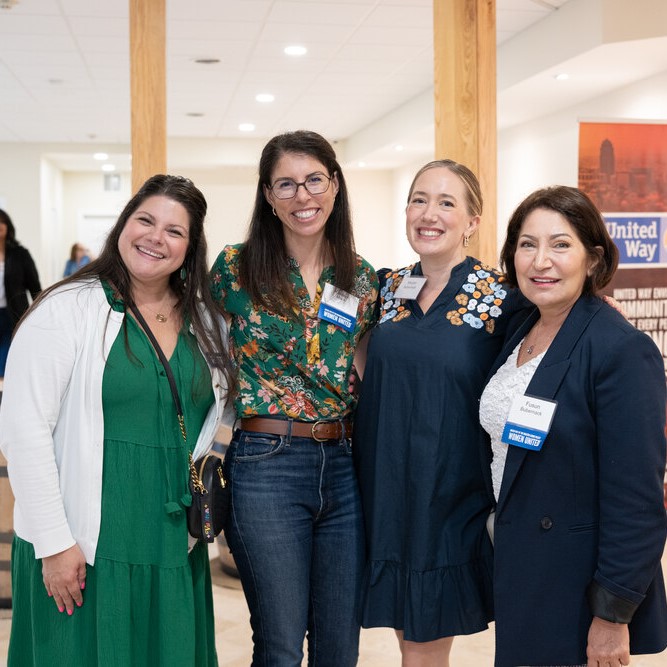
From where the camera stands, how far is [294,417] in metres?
1.94

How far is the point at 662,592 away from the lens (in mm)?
1656

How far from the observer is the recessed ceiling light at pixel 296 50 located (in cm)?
660

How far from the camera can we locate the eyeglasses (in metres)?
2.00

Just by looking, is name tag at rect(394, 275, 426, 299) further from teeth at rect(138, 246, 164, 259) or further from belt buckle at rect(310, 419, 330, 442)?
teeth at rect(138, 246, 164, 259)

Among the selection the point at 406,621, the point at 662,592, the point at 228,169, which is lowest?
the point at 406,621

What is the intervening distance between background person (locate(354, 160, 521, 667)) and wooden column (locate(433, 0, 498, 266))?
1.57 meters

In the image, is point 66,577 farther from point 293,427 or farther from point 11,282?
point 11,282

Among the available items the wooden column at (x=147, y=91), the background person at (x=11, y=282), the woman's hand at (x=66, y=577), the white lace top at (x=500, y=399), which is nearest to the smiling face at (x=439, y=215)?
the white lace top at (x=500, y=399)

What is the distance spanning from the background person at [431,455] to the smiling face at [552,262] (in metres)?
0.27

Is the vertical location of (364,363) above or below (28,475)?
above

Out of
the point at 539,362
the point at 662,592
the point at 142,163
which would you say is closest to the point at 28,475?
the point at 539,362

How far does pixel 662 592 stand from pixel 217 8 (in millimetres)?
5092

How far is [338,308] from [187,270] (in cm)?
40

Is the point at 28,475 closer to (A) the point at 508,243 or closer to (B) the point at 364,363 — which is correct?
(B) the point at 364,363
